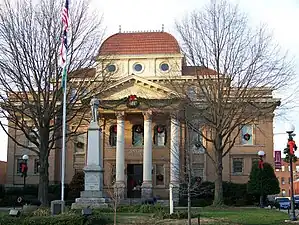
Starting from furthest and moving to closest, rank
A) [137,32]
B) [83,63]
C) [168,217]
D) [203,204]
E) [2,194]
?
[137,32] < [2,194] < [203,204] < [83,63] < [168,217]

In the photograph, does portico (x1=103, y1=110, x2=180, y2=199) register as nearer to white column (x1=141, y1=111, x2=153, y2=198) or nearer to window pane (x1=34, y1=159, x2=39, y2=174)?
white column (x1=141, y1=111, x2=153, y2=198)

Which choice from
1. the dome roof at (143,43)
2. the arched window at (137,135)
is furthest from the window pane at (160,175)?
the dome roof at (143,43)


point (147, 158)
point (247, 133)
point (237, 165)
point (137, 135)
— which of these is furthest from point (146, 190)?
point (247, 133)

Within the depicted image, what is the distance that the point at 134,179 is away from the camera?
5706 centimetres

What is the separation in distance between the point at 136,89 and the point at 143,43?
1072 centimetres

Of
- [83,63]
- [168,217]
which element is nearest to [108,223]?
[168,217]

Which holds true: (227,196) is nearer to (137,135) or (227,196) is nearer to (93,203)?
(137,135)

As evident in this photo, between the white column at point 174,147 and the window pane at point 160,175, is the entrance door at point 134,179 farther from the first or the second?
the white column at point 174,147

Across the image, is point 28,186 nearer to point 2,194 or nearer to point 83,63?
point 2,194

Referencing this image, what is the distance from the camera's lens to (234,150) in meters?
56.4

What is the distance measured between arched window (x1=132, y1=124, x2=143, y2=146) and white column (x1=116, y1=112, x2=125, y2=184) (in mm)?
3779

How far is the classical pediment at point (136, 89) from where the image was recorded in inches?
2063

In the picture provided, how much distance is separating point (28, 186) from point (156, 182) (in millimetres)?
13793

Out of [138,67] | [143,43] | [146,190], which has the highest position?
[143,43]
